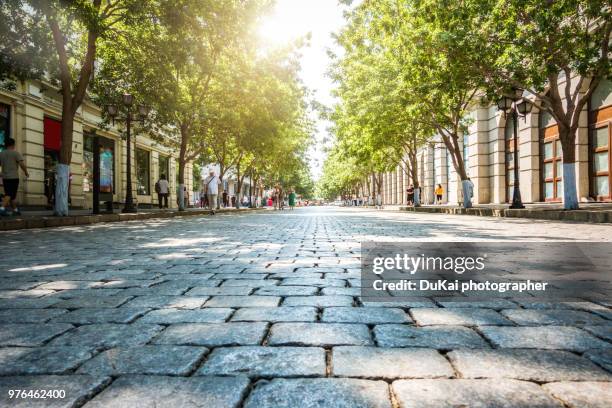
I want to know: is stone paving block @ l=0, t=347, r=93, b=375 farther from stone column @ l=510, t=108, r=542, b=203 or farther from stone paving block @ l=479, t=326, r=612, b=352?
stone column @ l=510, t=108, r=542, b=203

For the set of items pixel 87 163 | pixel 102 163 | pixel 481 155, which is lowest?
pixel 87 163

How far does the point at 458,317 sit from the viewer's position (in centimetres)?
272

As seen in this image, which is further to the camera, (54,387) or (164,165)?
(164,165)

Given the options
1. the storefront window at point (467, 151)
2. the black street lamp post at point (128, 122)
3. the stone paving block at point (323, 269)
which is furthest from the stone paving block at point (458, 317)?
the storefront window at point (467, 151)

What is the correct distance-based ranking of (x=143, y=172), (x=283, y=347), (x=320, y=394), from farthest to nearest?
1. (x=143, y=172)
2. (x=283, y=347)
3. (x=320, y=394)

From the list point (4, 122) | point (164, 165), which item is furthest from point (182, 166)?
point (164, 165)

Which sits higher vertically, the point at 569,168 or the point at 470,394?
the point at 569,168

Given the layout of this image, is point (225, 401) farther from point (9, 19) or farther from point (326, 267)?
point (9, 19)

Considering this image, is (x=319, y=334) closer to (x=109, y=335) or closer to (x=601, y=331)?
(x=109, y=335)

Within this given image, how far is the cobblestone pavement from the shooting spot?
1.65m

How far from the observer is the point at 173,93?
16.6 metres

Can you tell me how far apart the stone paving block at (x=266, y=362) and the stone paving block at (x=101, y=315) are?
0.93m

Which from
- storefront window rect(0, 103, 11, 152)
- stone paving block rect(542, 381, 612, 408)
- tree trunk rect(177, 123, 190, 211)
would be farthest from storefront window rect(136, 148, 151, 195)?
stone paving block rect(542, 381, 612, 408)

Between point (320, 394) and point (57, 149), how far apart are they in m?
22.0
